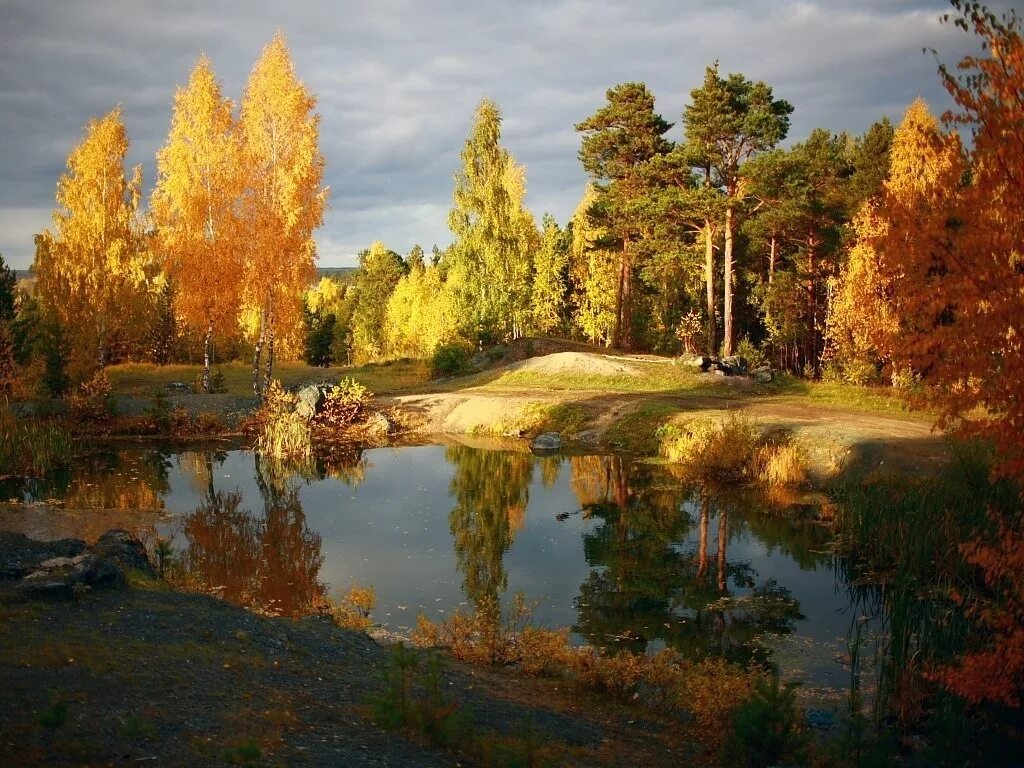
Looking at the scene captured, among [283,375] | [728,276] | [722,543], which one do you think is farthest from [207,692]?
[283,375]

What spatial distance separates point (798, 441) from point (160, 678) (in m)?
15.2

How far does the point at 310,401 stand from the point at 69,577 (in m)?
17.7

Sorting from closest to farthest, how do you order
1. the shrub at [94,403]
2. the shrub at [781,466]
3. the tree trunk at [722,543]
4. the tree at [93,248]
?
the tree trunk at [722,543] → the shrub at [781,466] → the shrub at [94,403] → the tree at [93,248]

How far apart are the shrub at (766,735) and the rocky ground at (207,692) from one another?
0.64 m

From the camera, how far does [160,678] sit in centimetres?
554

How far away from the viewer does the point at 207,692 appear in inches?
214

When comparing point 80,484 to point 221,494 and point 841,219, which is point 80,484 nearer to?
point 221,494

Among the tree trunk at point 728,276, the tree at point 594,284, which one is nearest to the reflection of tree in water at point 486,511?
the tree trunk at point 728,276

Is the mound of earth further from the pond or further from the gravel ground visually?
the gravel ground

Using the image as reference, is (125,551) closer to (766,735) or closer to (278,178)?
(766,735)

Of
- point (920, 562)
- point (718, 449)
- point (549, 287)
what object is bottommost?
point (920, 562)

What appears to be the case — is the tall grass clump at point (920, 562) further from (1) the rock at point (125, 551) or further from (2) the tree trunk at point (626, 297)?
(2) the tree trunk at point (626, 297)

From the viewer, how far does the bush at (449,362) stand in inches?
1513

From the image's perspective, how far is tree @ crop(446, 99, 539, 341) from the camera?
1687 inches
